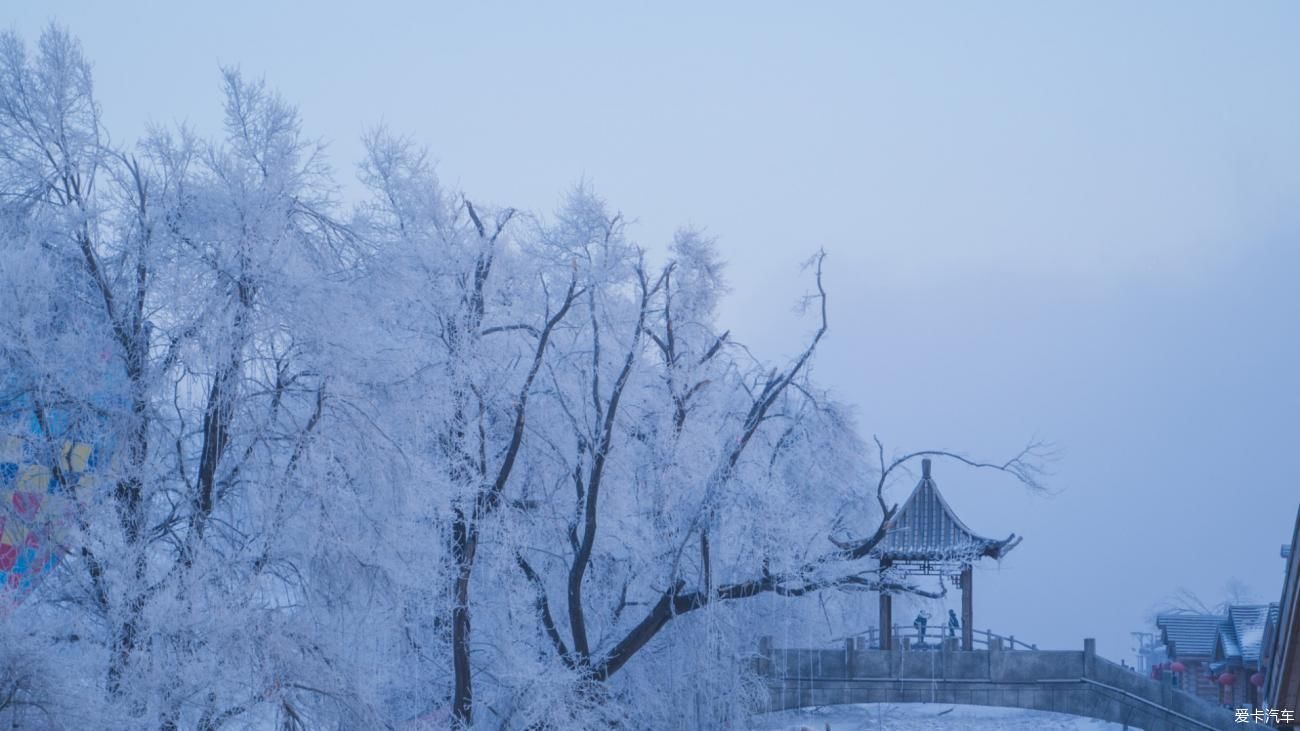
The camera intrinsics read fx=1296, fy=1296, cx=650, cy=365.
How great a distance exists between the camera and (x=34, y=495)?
10.5 metres

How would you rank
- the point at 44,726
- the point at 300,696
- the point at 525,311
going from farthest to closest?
1. the point at 525,311
2. the point at 300,696
3. the point at 44,726

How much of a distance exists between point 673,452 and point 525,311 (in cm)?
285

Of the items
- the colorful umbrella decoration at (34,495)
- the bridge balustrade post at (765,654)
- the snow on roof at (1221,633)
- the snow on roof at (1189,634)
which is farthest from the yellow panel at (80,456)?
the snow on roof at (1189,634)

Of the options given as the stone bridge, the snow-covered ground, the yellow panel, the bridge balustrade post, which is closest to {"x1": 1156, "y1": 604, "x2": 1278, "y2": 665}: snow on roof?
the stone bridge

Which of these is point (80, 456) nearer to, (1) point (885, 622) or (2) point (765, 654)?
(2) point (765, 654)

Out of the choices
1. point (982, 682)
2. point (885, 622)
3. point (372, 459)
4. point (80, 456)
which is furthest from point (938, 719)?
point (80, 456)

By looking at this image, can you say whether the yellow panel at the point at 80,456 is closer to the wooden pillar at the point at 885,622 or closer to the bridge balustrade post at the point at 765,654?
the bridge balustrade post at the point at 765,654

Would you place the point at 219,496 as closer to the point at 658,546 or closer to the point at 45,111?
the point at 45,111

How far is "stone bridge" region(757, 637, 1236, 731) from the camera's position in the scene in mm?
21922

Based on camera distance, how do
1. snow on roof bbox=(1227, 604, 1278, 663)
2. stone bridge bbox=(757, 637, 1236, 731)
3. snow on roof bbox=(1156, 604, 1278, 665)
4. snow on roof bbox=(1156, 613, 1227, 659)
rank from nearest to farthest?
stone bridge bbox=(757, 637, 1236, 731)
snow on roof bbox=(1227, 604, 1278, 663)
snow on roof bbox=(1156, 604, 1278, 665)
snow on roof bbox=(1156, 613, 1227, 659)

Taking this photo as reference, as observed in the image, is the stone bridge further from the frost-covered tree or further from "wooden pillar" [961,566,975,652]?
the frost-covered tree

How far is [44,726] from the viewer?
31.1 feet

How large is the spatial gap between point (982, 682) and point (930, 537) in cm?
310

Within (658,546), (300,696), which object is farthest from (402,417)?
(658,546)
